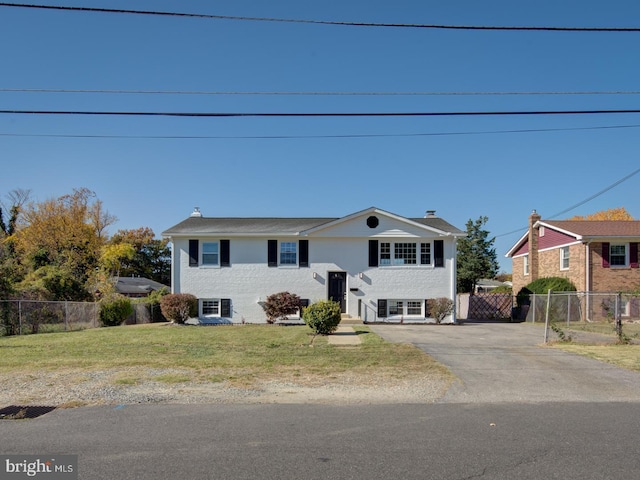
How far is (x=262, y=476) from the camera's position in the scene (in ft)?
17.1

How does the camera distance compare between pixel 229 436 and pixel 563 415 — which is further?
pixel 563 415

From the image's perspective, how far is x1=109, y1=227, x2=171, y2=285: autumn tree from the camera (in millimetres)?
63156

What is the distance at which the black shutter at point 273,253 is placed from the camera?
27297 mm

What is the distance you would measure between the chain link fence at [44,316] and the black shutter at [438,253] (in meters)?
17.0

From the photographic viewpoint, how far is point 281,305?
24.4m

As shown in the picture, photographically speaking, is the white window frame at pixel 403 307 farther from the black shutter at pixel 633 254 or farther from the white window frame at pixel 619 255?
the black shutter at pixel 633 254

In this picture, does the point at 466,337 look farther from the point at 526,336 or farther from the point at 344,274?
the point at 344,274

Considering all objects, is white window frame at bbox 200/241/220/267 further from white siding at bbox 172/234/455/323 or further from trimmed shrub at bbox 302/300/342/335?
trimmed shrub at bbox 302/300/342/335

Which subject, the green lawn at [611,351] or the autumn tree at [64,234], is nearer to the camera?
the green lawn at [611,351]

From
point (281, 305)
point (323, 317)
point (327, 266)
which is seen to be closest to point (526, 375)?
point (323, 317)

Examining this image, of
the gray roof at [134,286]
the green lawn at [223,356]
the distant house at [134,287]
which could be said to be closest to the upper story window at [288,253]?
the green lawn at [223,356]

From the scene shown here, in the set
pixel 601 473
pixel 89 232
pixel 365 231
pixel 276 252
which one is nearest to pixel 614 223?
pixel 365 231

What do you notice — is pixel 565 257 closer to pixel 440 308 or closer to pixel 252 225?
pixel 440 308

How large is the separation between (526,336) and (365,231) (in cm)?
1032
